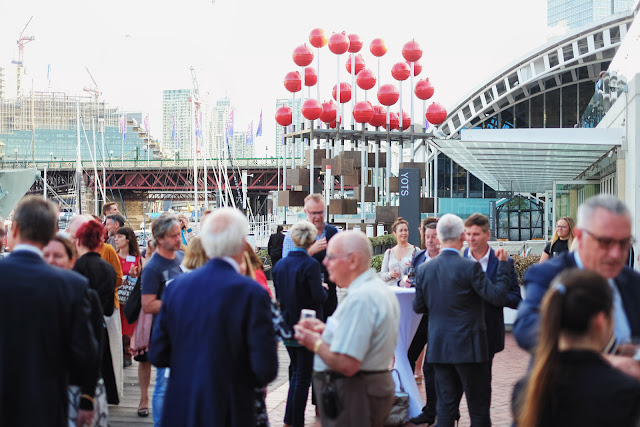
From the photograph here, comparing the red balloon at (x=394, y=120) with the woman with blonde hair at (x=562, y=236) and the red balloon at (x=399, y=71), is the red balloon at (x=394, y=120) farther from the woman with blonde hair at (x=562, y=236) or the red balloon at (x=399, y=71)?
the woman with blonde hair at (x=562, y=236)

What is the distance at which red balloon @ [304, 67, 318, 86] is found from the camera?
71.7 feet

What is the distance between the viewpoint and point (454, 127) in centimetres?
5638

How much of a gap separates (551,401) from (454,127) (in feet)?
180

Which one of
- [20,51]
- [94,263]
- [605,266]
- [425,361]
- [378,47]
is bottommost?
[425,361]

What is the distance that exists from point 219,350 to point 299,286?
2639 millimetres

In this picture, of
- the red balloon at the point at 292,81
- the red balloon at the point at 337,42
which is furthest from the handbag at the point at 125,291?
the red balloon at the point at 292,81

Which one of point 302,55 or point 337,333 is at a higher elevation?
point 302,55

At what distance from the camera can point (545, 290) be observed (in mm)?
3227

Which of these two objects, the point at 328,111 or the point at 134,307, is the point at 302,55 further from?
the point at 134,307

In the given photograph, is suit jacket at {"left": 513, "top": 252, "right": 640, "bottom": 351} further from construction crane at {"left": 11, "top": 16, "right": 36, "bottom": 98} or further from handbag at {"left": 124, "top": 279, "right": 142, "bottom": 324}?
construction crane at {"left": 11, "top": 16, "right": 36, "bottom": 98}

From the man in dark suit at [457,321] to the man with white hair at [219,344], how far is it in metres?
1.95

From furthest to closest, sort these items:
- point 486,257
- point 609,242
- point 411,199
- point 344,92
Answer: point 344,92 < point 411,199 < point 486,257 < point 609,242

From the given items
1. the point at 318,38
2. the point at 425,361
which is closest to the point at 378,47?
the point at 318,38

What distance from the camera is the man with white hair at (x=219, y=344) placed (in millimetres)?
3617
